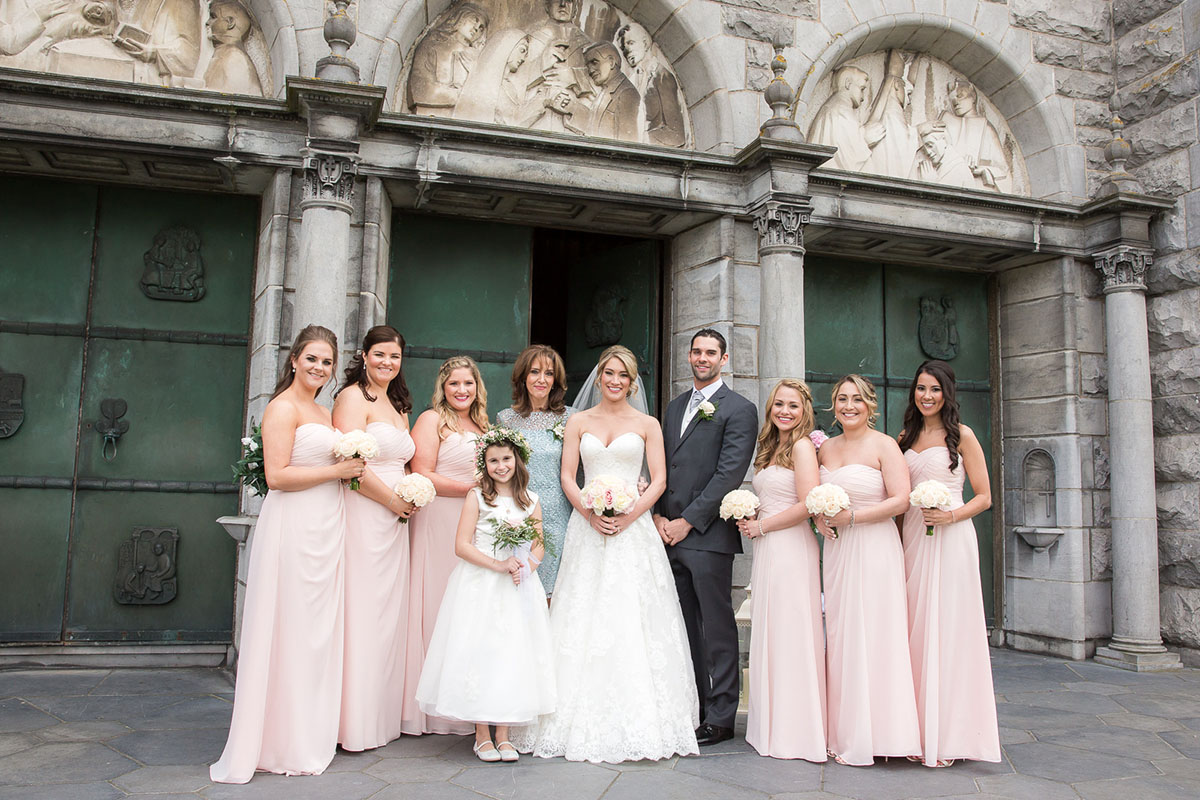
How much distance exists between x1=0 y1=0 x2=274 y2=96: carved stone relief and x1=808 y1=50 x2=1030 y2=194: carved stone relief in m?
4.47

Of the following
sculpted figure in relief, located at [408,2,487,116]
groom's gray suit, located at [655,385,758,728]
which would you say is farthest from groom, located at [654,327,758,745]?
sculpted figure in relief, located at [408,2,487,116]

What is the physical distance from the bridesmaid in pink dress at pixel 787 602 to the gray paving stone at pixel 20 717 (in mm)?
3750

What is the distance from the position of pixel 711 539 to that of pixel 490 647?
1.30 meters

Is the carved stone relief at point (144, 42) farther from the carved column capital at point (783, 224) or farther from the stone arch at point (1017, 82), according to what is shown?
the stone arch at point (1017, 82)

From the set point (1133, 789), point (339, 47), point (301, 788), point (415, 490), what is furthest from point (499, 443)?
point (1133, 789)

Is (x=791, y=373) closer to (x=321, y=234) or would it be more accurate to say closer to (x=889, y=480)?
(x=889, y=480)

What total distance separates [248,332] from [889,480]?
15.5ft

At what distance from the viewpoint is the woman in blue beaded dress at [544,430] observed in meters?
4.79

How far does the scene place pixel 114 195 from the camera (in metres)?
6.42

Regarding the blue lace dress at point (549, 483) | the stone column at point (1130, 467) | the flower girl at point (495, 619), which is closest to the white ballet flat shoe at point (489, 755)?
the flower girl at point (495, 619)

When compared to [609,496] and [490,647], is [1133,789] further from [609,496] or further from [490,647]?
[490,647]

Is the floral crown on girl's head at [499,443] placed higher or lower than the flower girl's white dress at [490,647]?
higher

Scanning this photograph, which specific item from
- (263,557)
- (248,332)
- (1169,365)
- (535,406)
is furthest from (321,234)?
(1169,365)

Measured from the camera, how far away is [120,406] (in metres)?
6.30
